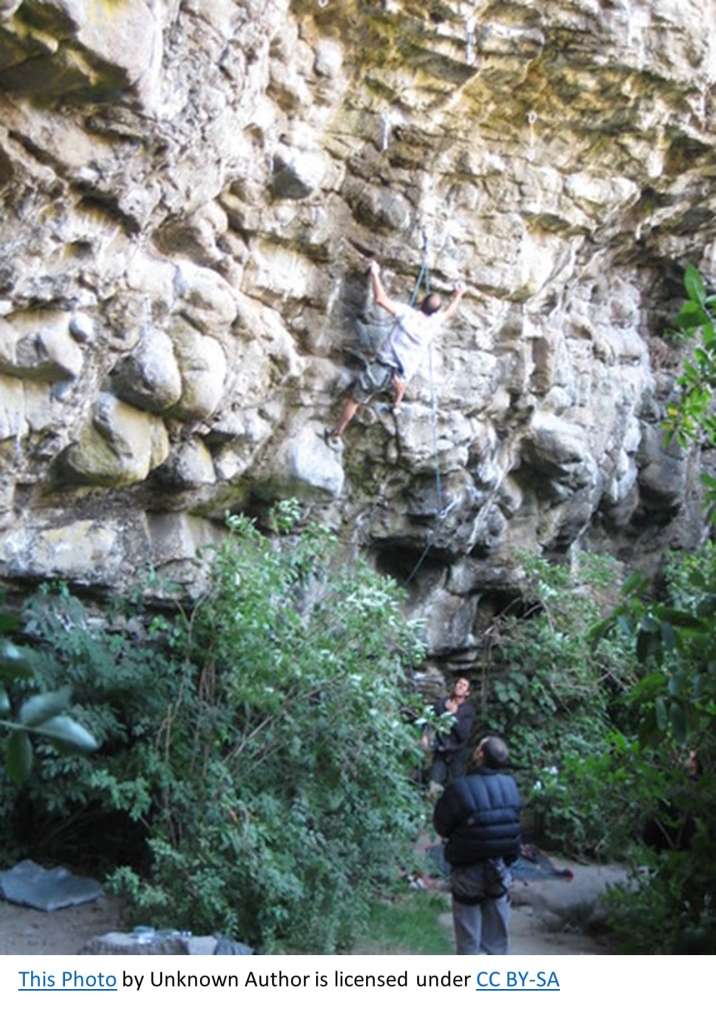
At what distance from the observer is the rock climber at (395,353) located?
33.0 ft

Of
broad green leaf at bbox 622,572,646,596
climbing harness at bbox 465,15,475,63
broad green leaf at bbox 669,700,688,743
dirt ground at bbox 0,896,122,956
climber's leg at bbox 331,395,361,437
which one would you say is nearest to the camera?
broad green leaf at bbox 669,700,688,743

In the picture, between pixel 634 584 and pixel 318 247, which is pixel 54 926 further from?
pixel 318 247

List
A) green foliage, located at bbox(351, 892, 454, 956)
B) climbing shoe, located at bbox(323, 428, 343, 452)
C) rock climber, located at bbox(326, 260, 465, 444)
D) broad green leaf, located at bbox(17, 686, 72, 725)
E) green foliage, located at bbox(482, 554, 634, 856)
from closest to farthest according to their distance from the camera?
broad green leaf, located at bbox(17, 686, 72, 725) < green foliage, located at bbox(351, 892, 454, 956) < rock climber, located at bbox(326, 260, 465, 444) < climbing shoe, located at bbox(323, 428, 343, 452) < green foliage, located at bbox(482, 554, 634, 856)

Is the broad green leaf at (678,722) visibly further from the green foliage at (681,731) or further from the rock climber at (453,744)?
the rock climber at (453,744)

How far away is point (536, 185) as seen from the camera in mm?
11023

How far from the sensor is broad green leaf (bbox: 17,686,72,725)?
2.31m

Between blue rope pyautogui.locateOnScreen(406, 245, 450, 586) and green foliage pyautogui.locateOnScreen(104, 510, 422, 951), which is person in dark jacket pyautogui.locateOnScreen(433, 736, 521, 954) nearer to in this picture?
green foliage pyautogui.locateOnScreen(104, 510, 422, 951)

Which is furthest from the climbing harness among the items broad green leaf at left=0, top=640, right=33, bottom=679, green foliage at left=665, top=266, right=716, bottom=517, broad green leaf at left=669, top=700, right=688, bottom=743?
broad green leaf at left=0, top=640, right=33, bottom=679

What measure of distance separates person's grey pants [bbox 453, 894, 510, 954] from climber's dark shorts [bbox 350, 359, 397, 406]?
174 inches

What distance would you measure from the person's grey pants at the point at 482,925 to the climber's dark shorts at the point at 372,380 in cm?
443

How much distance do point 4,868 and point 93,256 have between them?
149 inches

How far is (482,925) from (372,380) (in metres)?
4.51

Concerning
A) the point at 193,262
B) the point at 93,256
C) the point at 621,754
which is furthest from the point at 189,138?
the point at 621,754

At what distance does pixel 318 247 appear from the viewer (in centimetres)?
968
